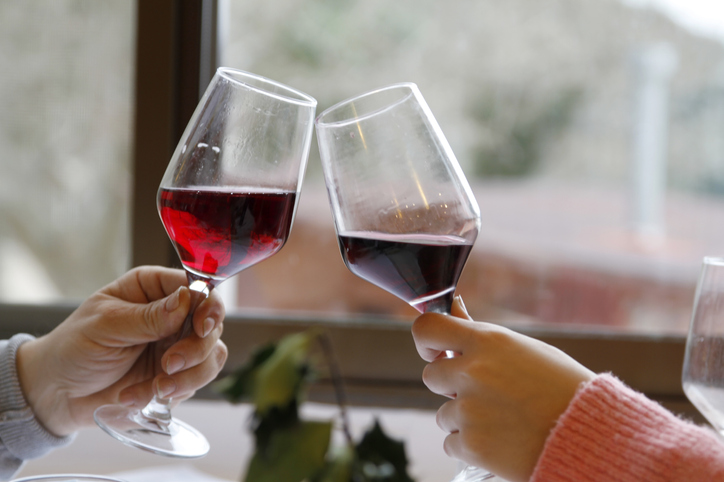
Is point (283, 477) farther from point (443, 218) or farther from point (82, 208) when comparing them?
point (82, 208)

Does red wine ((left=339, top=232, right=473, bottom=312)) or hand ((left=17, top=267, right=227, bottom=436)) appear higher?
red wine ((left=339, top=232, right=473, bottom=312))

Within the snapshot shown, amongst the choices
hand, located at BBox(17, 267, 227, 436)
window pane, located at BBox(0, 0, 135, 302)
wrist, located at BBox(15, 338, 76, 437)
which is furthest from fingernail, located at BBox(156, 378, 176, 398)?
window pane, located at BBox(0, 0, 135, 302)

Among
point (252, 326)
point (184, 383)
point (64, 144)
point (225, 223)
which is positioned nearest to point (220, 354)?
point (184, 383)

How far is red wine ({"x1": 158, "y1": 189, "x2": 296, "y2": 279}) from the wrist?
0.33m

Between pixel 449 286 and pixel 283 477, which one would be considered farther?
pixel 449 286

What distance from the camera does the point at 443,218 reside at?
0.61 m

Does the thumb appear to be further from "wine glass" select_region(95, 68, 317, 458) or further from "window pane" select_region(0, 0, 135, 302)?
"window pane" select_region(0, 0, 135, 302)

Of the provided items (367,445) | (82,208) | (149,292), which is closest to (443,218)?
(367,445)

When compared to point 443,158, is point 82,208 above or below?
below

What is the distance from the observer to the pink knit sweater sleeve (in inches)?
20.6

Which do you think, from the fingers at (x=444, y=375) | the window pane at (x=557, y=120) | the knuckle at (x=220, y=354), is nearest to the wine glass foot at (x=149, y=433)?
the knuckle at (x=220, y=354)

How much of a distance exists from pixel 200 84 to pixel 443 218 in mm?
898

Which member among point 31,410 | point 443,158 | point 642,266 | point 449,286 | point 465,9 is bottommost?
point 31,410

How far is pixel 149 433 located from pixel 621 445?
498 mm
